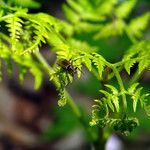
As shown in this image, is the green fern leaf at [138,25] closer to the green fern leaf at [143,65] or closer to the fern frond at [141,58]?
the fern frond at [141,58]

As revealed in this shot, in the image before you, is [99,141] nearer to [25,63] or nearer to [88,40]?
[25,63]

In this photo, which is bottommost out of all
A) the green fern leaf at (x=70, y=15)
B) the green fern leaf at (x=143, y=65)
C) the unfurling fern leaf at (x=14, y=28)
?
the green fern leaf at (x=143, y=65)

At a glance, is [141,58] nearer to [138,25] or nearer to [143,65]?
[143,65]

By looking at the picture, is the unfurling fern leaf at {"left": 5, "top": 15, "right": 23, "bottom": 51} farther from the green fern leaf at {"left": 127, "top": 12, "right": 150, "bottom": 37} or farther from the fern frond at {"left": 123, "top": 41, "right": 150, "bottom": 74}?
the green fern leaf at {"left": 127, "top": 12, "right": 150, "bottom": 37}

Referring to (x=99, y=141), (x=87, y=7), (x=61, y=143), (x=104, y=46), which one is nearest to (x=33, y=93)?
(x=61, y=143)

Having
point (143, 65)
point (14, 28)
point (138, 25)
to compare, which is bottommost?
point (143, 65)

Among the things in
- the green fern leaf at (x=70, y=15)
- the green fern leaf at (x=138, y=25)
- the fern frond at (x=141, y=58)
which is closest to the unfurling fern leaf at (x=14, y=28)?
the fern frond at (x=141, y=58)

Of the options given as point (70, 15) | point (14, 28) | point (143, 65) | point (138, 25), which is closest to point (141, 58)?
point (143, 65)

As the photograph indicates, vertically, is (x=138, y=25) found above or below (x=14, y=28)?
above

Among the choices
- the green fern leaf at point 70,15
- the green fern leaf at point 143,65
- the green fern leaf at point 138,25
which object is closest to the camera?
the green fern leaf at point 143,65

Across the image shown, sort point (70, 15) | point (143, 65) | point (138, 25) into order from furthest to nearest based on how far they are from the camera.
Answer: point (138, 25), point (70, 15), point (143, 65)

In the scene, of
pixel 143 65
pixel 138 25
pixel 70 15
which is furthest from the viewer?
pixel 138 25
